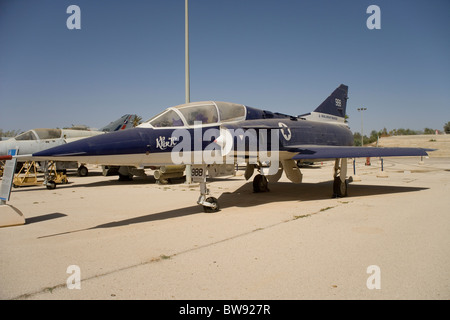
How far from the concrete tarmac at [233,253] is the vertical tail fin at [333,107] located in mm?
6222

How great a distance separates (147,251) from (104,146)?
2432mm

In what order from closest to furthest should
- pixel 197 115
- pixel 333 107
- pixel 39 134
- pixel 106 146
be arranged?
pixel 106 146
pixel 197 115
pixel 333 107
pixel 39 134

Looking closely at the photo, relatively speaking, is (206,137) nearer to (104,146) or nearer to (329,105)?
(104,146)

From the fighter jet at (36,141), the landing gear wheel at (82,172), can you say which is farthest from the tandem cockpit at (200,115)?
the landing gear wheel at (82,172)

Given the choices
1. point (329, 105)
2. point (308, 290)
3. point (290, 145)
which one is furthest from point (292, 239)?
point (329, 105)

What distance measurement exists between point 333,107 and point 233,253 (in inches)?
469

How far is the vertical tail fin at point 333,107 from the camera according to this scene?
13.4 m

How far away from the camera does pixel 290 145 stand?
969 cm

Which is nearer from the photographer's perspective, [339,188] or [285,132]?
[285,132]

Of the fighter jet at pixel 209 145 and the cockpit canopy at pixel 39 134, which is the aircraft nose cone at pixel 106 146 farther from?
the cockpit canopy at pixel 39 134

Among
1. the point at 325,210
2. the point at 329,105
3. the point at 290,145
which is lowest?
the point at 325,210

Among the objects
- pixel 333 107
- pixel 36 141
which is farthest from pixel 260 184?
pixel 36 141

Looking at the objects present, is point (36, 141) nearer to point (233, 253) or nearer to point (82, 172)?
point (82, 172)

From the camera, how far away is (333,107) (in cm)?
1431
